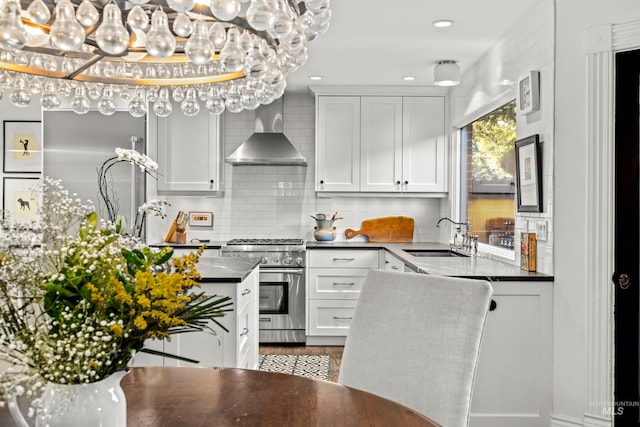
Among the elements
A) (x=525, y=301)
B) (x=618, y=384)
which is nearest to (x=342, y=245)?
(x=525, y=301)

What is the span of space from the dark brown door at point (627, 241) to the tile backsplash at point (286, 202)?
296 cm

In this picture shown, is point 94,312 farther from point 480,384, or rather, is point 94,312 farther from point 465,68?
point 465,68

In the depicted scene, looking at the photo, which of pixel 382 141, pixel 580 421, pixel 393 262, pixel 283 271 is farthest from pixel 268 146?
pixel 580 421

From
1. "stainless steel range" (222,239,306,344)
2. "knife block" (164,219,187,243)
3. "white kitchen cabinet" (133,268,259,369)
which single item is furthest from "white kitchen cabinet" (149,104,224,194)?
"white kitchen cabinet" (133,268,259,369)

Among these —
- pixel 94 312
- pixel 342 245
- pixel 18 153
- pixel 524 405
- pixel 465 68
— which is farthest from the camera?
pixel 18 153

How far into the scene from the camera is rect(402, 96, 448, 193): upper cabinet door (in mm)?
5379

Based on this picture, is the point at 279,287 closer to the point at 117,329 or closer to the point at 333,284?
the point at 333,284

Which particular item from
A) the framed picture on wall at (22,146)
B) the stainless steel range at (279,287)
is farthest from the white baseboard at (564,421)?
the framed picture on wall at (22,146)

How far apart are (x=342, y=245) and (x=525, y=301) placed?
93.3 inches

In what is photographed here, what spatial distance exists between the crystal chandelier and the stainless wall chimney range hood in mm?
2971

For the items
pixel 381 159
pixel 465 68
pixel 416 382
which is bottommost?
pixel 416 382

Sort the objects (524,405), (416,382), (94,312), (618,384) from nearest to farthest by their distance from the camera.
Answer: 1. (94,312)
2. (416,382)
3. (618,384)
4. (524,405)

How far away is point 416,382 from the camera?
162 cm

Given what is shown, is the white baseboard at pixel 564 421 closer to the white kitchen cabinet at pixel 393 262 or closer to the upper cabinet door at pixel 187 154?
the white kitchen cabinet at pixel 393 262
